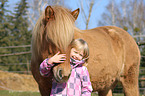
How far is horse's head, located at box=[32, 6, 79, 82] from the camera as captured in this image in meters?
1.84

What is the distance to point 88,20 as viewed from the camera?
12.1m

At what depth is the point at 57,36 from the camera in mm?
1935

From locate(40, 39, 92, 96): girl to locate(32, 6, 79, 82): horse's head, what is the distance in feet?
0.49

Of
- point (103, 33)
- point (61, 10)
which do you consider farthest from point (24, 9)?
point (61, 10)

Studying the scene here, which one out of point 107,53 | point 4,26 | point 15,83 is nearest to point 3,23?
point 4,26

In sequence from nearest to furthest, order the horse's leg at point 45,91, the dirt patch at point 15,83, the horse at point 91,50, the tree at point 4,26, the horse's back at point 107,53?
the horse at point 91,50, the horse's leg at point 45,91, the horse's back at point 107,53, the dirt patch at point 15,83, the tree at point 4,26

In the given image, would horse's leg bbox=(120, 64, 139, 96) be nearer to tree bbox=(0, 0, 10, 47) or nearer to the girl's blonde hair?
the girl's blonde hair

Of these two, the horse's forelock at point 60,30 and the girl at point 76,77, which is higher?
the horse's forelock at point 60,30

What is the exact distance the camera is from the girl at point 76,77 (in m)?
2.03

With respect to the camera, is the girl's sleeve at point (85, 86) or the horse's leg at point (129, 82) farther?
the horse's leg at point (129, 82)

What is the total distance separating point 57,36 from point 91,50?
56.1 inches

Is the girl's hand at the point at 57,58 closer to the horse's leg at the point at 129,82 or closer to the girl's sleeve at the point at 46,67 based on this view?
the girl's sleeve at the point at 46,67

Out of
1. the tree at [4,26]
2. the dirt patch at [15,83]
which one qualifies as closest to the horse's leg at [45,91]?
the dirt patch at [15,83]

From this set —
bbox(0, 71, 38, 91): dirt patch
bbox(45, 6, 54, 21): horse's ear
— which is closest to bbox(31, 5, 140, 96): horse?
bbox(45, 6, 54, 21): horse's ear
